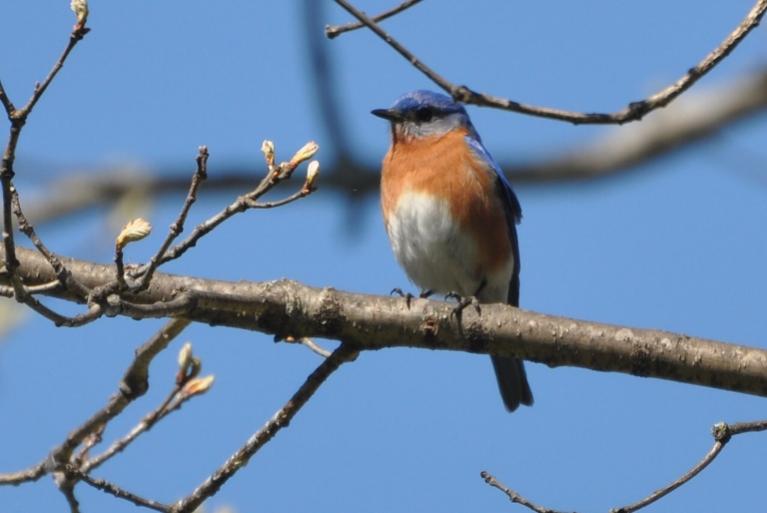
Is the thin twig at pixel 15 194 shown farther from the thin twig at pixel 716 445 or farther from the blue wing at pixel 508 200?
the blue wing at pixel 508 200

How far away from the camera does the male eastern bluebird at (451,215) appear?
6801 millimetres

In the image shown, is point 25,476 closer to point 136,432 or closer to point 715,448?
→ point 136,432

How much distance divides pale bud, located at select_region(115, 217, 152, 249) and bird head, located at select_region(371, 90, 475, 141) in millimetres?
3935

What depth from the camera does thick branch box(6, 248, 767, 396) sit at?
432 cm

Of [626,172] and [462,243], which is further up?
[626,172]

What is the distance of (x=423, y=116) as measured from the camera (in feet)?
25.2

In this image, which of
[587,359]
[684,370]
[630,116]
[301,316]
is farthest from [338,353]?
[630,116]

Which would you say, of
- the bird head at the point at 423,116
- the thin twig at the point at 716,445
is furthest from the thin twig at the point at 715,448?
the bird head at the point at 423,116

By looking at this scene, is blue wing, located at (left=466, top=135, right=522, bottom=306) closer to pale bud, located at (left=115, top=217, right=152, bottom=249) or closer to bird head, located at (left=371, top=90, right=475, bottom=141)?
bird head, located at (left=371, top=90, right=475, bottom=141)

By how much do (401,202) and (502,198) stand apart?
0.64 meters

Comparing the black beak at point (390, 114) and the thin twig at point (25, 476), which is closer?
the thin twig at point (25, 476)

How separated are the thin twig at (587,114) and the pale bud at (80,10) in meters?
0.74

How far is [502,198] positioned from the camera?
712 centimetres

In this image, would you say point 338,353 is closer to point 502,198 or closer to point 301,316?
point 301,316
